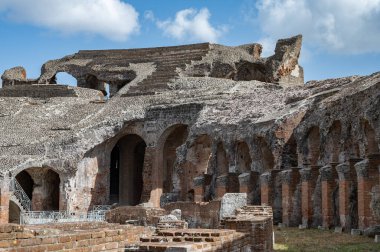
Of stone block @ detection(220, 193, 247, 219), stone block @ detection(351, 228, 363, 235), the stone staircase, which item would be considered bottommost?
stone block @ detection(351, 228, 363, 235)

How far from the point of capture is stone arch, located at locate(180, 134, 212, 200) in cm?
3812

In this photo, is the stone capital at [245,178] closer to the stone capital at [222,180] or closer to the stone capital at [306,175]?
the stone capital at [222,180]

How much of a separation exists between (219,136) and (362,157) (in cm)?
1262

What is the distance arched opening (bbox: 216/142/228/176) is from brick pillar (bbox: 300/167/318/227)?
31.0ft

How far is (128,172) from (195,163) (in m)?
8.38

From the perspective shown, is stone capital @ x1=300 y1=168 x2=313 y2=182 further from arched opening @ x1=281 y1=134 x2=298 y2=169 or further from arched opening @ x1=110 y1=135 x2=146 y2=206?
arched opening @ x1=110 y1=135 x2=146 y2=206

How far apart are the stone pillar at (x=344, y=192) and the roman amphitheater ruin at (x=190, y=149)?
65mm

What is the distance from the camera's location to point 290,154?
31000 millimetres

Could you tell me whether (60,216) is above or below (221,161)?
below

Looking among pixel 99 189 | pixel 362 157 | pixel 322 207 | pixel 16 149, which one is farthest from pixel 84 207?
pixel 362 157

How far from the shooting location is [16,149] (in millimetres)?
38438

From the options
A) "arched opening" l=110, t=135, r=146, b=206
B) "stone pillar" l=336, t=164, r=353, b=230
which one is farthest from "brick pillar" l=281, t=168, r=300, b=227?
"arched opening" l=110, t=135, r=146, b=206

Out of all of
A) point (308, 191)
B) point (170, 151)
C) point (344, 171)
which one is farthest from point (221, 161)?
point (344, 171)

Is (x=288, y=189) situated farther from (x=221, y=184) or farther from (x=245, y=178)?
(x=221, y=184)
